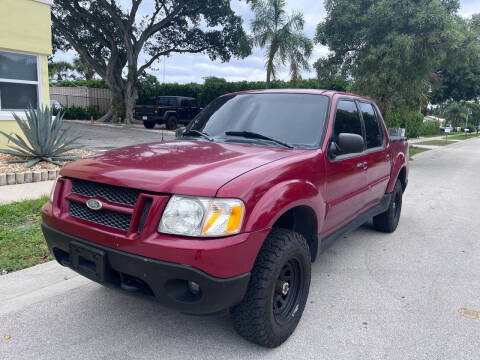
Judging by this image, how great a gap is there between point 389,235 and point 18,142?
23.6ft

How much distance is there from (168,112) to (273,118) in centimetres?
1904

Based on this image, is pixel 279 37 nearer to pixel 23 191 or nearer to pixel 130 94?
pixel 130 94

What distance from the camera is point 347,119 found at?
3.97m

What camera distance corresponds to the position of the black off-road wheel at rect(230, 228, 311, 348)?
248 centimetres

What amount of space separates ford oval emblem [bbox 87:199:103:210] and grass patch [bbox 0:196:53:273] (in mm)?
1831

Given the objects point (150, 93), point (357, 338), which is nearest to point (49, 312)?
point (357, 338)

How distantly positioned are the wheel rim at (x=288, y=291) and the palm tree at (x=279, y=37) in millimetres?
18325

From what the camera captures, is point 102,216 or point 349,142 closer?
point 102,216

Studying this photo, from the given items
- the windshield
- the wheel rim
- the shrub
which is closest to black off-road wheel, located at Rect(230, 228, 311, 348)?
the wheel rim

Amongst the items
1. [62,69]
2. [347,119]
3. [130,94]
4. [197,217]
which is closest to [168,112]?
[130,94]

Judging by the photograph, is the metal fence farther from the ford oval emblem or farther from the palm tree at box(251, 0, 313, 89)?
the ford oval emblem

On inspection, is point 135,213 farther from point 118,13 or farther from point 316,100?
point 118,13

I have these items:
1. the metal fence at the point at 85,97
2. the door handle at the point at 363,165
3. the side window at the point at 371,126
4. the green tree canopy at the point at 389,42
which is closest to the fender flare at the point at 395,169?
the side window at the point at 371,126

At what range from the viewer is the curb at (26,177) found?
22.5 ft
